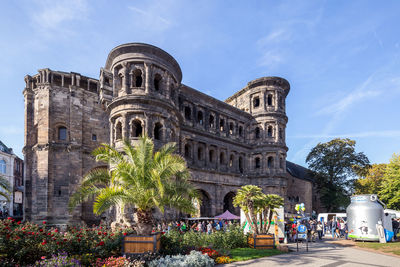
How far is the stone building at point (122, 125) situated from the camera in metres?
21.9

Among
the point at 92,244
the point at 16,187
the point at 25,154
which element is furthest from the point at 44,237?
the point at 16,187

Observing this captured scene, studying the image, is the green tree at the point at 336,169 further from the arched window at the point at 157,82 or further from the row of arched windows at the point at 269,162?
the arched window at the point at 157,82

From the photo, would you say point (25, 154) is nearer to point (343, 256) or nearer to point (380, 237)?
point (343, 256)

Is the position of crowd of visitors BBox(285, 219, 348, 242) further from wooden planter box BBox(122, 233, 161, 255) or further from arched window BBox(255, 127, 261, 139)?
arched window BBox(255, 127, 261, 139)

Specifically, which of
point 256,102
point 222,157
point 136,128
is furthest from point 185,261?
point 256,102

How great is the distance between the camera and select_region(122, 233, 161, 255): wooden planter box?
10594 millimetres

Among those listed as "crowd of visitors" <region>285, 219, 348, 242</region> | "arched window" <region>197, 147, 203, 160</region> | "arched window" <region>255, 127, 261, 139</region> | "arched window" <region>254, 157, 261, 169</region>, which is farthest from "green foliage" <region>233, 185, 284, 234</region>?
"arched window" <region>255, 127, 261, 139</region>

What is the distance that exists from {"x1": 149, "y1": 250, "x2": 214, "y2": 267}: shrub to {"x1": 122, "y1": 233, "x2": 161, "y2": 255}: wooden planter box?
2.21ft

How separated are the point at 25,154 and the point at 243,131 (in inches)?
922

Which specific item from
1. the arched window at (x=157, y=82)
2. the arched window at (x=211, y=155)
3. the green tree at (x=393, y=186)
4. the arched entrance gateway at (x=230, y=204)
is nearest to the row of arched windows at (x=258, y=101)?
the arched window at (x=211, y=155)

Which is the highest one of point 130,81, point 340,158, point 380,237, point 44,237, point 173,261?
point 130,81

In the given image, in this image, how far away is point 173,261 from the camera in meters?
10.2

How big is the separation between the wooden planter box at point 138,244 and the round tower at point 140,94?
1074 cm

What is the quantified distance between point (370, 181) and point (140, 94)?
3779 cm
